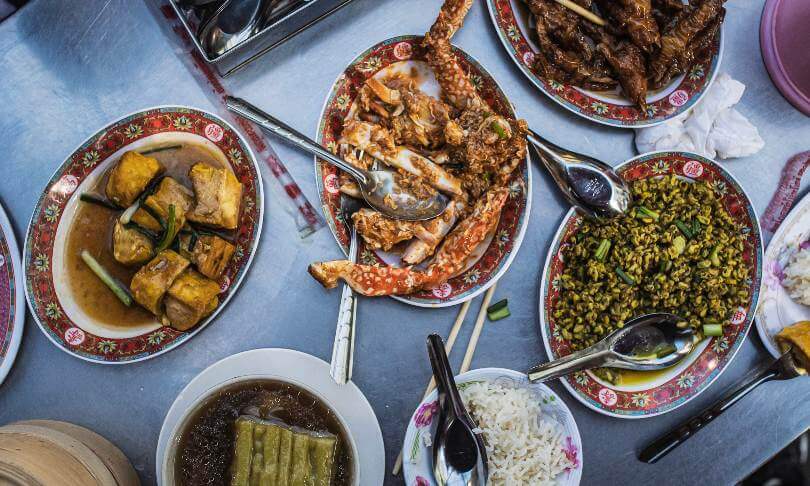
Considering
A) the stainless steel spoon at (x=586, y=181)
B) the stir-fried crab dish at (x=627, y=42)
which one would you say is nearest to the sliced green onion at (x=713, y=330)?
the stainless steel spoon at (x=586, y=181)

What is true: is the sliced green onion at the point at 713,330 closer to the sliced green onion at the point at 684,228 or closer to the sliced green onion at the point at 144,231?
the sliced green onion at the point at 684,228

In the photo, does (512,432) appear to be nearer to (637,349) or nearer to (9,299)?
(637,349)

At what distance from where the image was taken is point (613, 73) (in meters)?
2.62

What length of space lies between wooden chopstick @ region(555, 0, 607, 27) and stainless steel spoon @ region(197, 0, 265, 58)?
1.36 m

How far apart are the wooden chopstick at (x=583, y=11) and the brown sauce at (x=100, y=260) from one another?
1.73 meters

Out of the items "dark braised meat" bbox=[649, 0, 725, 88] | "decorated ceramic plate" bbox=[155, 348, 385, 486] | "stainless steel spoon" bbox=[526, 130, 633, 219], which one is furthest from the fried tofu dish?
"dark braised meat" bbox=[649, 0, 725, 88]

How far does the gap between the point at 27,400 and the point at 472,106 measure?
2396mm

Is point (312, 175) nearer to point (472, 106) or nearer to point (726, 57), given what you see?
point (472, 106)

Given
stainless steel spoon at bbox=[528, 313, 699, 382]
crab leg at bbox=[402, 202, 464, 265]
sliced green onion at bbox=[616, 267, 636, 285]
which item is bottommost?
stainless steel spoon at bbox=[528, 313, 699, 382]

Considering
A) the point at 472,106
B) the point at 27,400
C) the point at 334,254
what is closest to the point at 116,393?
the point at 27,400

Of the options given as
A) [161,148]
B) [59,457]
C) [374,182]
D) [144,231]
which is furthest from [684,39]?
[59,457]

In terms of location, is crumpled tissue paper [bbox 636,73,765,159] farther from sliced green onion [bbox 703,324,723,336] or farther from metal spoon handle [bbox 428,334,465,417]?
metal spoon handle [bbox 428,334,465,417]

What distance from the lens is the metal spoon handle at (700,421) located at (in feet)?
8.61

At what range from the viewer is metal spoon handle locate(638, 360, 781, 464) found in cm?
262
